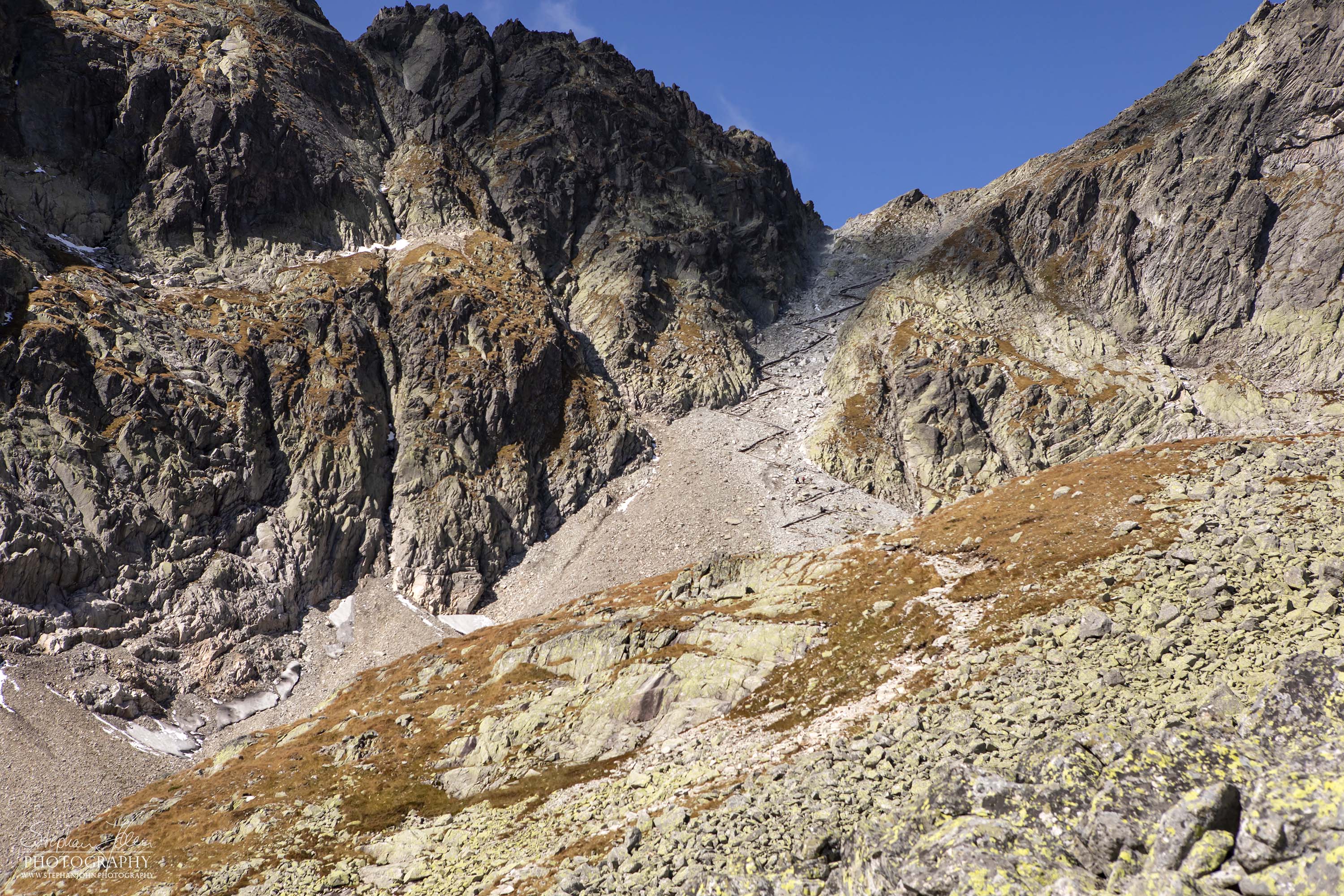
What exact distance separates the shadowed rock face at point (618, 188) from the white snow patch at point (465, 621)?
42734 mm

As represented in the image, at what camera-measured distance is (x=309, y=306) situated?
321 ft

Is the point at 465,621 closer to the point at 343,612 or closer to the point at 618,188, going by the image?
the point at 343,612

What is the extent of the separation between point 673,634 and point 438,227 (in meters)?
102

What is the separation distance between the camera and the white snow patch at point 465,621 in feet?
259

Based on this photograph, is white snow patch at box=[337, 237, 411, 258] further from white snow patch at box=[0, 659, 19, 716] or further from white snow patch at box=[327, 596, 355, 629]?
white snow patch at box=[0, 659, 19, 716]

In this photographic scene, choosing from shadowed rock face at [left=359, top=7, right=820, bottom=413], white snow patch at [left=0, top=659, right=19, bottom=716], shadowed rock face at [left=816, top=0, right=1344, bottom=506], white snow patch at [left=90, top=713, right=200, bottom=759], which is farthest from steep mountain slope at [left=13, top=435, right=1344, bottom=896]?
shadowed rock face at [left=359, top=7, right=820, bottom=413]

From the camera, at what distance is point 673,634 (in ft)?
125

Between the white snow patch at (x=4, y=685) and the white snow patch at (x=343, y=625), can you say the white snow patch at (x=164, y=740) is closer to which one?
the white snow patch at (x=4, y=685)

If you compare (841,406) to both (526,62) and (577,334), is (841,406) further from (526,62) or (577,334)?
(526,62)

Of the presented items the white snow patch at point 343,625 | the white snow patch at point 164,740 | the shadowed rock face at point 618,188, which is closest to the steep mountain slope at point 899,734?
the white snow patch at point 164,740

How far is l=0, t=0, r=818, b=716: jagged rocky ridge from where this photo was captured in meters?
74.0

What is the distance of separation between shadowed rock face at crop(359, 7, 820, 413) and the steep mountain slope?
235ft

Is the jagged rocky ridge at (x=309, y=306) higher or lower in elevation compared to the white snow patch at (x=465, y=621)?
higher

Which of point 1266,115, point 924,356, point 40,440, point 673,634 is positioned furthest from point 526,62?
Result: point 673,634
